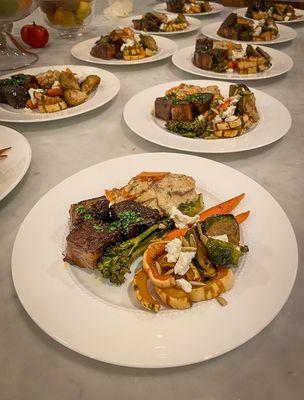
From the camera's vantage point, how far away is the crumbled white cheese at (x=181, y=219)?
153 centimetres

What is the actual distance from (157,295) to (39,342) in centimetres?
43

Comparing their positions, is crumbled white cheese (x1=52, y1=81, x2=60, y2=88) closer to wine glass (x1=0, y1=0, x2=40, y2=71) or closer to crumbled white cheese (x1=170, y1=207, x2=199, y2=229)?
wine glass (x1=0, y1=0, x2=40, y2=71)

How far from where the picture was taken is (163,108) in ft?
8.08

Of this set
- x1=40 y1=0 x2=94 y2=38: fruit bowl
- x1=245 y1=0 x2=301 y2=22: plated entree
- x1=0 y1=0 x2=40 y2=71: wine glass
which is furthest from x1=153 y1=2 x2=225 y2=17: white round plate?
x1=0 y1=0 x2=40 y2=71: wine glass

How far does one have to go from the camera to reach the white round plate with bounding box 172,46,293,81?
303cm

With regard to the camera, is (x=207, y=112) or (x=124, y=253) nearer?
(x=124, y=253)

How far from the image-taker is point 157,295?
4.34 ft

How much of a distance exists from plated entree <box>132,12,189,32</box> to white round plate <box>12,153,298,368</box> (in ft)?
10.2

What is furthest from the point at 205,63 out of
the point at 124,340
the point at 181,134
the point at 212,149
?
the point at 124,340

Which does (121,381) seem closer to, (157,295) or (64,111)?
(157,295)

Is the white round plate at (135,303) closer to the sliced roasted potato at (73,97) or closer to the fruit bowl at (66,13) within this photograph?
the sliced roasted potato at (73,97)

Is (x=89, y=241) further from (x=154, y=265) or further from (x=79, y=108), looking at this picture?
(x=79, y=108)

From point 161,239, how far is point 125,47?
2530 millimetres

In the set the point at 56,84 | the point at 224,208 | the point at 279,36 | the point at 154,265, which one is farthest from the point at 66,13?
the point at 154,265
